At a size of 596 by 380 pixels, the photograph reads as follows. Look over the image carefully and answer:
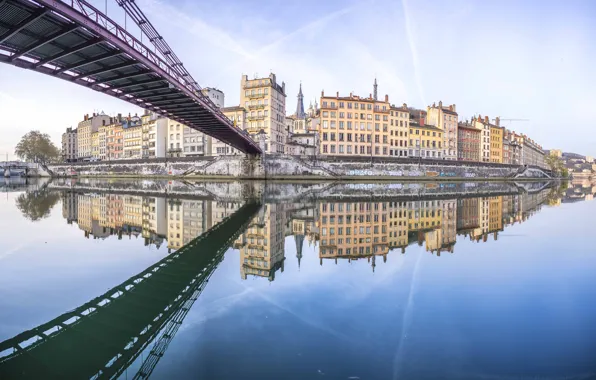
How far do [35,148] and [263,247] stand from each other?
137 metres

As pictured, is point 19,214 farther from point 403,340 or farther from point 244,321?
point 403,340

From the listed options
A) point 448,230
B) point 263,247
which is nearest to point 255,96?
point 448,230

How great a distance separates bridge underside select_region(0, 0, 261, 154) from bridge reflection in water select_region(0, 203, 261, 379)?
10.6 meters

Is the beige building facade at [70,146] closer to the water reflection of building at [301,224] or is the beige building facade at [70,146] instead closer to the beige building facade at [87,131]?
the beige building facade at [87,131]

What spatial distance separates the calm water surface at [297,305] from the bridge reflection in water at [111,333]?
3 centimetres

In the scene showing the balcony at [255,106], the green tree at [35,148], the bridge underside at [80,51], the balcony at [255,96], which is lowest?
the bridge underside at [80,51]

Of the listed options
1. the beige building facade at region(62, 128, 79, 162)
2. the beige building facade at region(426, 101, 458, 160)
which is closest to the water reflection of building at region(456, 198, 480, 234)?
the beige building facade at region(426, 101, 458, 160)

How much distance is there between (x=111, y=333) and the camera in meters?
5.43

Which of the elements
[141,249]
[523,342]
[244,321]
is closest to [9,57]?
[141,249]

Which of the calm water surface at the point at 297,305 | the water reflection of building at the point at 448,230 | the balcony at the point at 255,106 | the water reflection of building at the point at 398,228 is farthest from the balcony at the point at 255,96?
the calm water surface at the point at 297,305

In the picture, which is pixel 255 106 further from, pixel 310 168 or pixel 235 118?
pixel 310 168

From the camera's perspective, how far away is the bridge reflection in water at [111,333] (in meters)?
4.45

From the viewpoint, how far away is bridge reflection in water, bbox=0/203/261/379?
445 centimetres

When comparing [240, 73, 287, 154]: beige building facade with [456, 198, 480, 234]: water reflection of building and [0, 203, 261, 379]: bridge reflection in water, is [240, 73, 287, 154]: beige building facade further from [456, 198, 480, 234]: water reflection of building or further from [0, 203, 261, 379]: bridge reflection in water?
[0, 203, 261, 379]: bridge reflection in water
